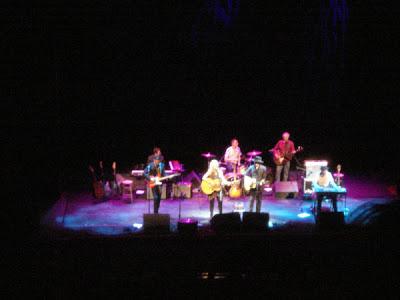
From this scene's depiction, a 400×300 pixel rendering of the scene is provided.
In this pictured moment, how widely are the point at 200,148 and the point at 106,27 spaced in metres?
7.43

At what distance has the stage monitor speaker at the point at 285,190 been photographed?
16.7m

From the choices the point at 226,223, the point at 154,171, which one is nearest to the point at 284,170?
the point at 154,171

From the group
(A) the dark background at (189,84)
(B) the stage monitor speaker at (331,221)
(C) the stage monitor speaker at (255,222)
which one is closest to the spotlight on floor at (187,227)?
(C) the stage monitor speaker at (255,222)

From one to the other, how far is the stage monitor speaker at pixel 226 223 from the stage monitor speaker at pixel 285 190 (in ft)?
15.8

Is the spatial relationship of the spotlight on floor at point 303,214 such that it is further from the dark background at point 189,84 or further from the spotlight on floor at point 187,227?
the dark background at point 189,84

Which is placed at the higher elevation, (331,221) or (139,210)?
(331,221)

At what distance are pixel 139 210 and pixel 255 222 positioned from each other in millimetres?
4588

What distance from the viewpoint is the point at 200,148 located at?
23.2m

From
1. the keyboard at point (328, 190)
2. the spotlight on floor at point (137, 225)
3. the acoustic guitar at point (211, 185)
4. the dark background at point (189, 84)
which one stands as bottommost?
the spotlight on floor at point (137, 225)

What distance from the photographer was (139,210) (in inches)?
608

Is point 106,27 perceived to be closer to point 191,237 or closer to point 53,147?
point 53,147

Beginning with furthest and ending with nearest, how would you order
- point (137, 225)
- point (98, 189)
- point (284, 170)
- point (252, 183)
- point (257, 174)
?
point (284, 170), point (98, 189), point (137, 225), point (252, 183), point (257, 174)

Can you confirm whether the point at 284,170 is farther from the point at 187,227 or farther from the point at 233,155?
the point at 187,227

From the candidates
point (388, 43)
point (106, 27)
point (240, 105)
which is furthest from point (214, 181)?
point (388, 43)
